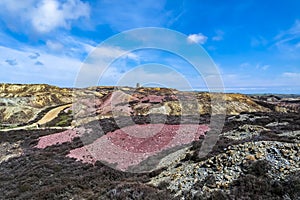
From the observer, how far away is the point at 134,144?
22.7 m

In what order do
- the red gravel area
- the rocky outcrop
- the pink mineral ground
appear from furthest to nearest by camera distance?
1. the rocky outcrop
2. the red gravel area
3. the pink mineral ground

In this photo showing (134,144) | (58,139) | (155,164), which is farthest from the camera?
(58,139)

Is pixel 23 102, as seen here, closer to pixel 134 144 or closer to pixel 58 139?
pixel 58 139

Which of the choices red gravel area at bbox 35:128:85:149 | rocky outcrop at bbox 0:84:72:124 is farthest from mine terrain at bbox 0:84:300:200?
rocky outcrop at bbox 0:84:72:124

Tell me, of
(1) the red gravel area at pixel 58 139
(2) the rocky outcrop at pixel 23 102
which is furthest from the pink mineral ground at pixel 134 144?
(2) the rocky outcrop at pixel 23 102

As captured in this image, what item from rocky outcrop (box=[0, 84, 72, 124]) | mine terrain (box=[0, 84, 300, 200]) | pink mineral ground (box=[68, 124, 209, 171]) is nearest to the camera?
mine terrain (box=[0, 84, 300, 200])

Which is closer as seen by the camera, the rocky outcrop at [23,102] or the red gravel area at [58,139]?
the red gravel area at [58,139]

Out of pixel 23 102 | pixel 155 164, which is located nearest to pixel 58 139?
pixel 155 164

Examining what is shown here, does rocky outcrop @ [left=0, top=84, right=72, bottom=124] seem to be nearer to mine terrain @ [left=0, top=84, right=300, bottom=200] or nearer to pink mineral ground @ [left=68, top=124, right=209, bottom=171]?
mine terrain @ [left=0, top=84, right=300, bottom=200]

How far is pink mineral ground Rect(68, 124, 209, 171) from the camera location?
19844 mm

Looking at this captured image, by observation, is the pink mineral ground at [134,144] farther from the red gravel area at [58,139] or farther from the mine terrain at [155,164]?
the red gravel area at [58,139]

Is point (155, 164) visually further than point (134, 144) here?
No

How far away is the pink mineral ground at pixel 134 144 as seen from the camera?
1984 cm

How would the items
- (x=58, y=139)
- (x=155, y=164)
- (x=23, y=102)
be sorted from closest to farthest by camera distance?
(x=155, y=164) < (x=58, y=139) < (x=23, y=102)
